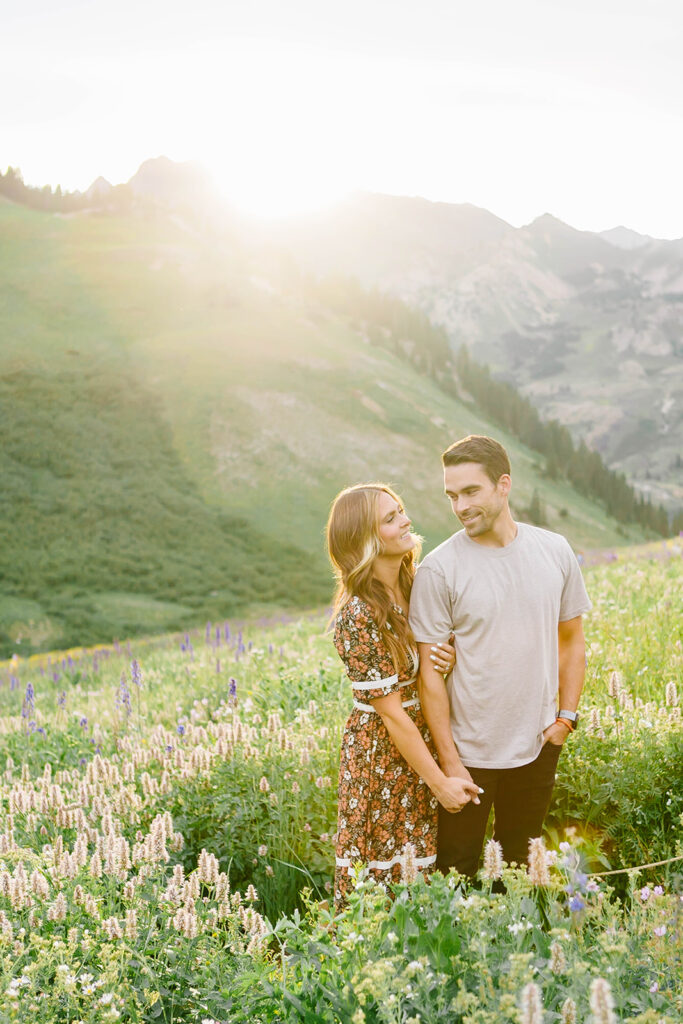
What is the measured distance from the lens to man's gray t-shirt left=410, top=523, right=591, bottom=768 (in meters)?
3.89

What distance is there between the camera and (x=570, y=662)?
431cm

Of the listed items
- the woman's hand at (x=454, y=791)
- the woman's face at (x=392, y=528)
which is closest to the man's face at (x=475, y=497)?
the woman's face at (x=392, y=528)

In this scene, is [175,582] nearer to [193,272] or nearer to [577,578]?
[577,578]

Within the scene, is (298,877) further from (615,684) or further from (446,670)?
(615,684)

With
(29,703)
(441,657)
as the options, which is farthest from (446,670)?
(29,703)

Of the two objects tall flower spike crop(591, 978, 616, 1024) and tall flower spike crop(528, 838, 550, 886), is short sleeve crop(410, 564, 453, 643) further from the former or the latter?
tall flower spike crop(591, 978, 616, 1024)

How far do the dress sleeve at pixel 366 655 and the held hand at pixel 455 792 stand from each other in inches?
19.7

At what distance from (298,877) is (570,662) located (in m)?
2.32

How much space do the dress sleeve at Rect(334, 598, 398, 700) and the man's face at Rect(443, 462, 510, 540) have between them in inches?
26.3

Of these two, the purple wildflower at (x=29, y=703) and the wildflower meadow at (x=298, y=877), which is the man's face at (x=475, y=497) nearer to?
the wildflower meadow at (x=298, y=877)

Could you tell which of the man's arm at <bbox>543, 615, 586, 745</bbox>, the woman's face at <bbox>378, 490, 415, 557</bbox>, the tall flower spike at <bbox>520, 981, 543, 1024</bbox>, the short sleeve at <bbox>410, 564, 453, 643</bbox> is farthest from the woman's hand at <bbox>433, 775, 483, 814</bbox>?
the tall flower spike at <bbox>520, 981, 543, 1024</bbox>

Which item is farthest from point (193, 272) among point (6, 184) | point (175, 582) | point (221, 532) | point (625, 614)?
point (625, 614)

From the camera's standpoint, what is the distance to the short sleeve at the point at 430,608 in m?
3.87

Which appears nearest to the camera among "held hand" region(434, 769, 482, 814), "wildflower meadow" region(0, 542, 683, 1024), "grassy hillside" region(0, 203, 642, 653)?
"wildflower meadow" region(0, 542, 683, 1024)
